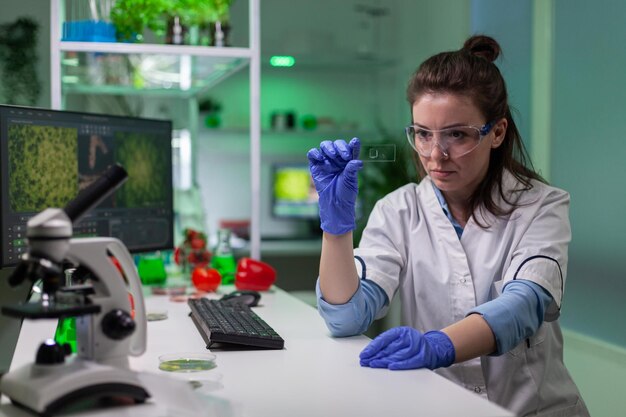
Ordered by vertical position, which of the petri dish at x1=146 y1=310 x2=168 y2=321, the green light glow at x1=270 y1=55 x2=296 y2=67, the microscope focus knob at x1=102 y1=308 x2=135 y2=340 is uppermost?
the green light glow at x1=270 y1=55 x2=296 y2=67

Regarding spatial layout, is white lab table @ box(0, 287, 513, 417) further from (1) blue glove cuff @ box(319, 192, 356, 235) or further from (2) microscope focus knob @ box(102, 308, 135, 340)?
(1) blue glove cuff @ box(319, 192, 356, 235)

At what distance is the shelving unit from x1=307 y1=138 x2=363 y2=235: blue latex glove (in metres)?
1.02

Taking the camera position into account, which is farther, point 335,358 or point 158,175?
point 158,175

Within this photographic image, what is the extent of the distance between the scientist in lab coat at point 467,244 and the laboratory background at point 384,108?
0.49 feet

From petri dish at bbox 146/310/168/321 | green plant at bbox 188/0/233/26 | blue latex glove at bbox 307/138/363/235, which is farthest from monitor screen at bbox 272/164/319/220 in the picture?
blue latex glove at bbox 307/138/363/235

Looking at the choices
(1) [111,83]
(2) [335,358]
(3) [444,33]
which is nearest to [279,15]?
(3) [444,33]

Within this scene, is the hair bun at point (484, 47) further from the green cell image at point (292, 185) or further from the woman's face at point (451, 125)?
the green cell image at point (292, 185)

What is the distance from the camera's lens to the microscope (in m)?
0.94

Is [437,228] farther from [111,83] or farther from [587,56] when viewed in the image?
[111,83]

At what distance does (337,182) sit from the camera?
4.91ft

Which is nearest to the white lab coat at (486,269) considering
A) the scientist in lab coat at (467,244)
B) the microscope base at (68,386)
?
the scientist in lab coat at (467,244)

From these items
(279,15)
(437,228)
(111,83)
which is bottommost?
(437,228)

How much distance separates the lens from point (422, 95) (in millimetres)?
1616

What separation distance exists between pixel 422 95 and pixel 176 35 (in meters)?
1.15
